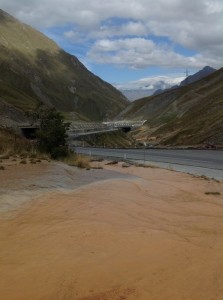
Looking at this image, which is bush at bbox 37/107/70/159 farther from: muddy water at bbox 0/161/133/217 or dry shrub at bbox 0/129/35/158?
muddy water at bbox 0/161/133/217

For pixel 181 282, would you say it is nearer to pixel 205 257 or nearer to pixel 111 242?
pixel 205 257

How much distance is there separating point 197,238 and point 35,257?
3931 millimetres

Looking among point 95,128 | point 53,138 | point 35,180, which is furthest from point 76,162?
point 95,128

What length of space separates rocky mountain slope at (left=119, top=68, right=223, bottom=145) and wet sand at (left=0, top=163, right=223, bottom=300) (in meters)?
39.5

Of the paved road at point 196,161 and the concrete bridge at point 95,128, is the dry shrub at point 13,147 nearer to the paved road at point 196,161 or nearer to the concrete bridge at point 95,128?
the paved road at point 196,161

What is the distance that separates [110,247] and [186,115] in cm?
8512

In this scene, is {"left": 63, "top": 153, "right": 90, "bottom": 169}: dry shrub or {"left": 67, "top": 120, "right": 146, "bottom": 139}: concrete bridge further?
{"left": 67, "top": 120, "right": 146, "bottom": 139}: concrete bridge

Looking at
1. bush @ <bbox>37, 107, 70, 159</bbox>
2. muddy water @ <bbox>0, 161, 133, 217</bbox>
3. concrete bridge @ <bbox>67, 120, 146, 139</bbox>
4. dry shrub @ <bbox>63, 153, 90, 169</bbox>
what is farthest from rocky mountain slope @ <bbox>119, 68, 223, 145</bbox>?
muddy water @ <bbox>0, 161, 133, 217</bbox>

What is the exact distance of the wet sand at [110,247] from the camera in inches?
316

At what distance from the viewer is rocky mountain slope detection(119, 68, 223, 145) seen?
2450 inches

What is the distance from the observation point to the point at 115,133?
96.9 metres

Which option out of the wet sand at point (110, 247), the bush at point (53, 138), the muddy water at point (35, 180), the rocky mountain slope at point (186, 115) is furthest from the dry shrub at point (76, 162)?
the rocky mountain slope at point (186, 115)

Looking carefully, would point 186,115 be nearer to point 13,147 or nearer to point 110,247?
point 13,147

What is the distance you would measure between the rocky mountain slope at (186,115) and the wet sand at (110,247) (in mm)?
39485
